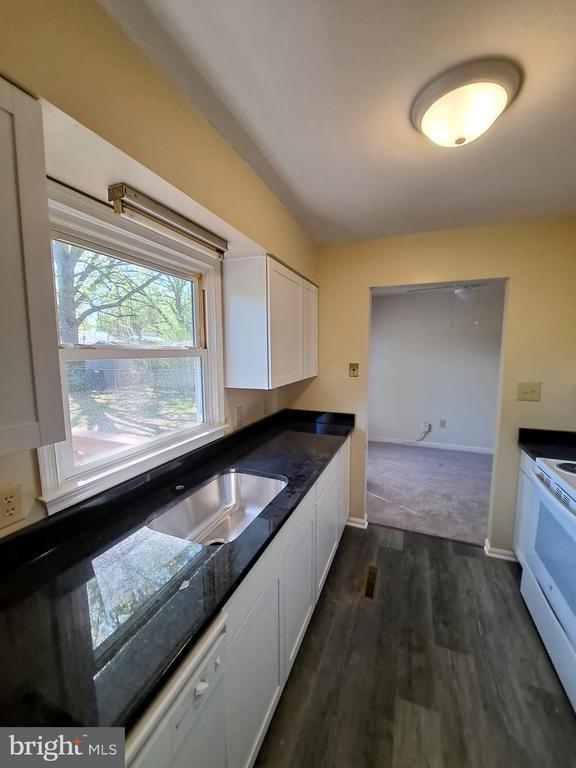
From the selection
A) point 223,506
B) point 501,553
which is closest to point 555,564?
point 501,553

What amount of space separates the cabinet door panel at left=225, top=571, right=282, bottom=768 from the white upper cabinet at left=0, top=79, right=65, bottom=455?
2.66 ft

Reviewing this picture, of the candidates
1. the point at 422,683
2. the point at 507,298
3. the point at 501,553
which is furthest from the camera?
the point at 501,553

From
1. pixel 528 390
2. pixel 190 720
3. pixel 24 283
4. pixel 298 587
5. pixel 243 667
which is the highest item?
pixel 24 283

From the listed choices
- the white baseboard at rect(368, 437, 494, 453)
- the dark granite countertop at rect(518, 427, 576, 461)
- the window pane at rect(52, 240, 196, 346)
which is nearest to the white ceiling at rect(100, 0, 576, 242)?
the window pane at rect(52, 240, 196, 346)

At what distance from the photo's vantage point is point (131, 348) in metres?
1.33

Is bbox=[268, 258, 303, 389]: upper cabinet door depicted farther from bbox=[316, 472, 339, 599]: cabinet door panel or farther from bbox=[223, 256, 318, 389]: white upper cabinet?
bbox=[316, 472, 339, 599]: cabinet door panel

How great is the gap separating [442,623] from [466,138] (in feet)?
7.46

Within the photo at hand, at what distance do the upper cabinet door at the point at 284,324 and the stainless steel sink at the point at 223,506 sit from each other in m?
0.56

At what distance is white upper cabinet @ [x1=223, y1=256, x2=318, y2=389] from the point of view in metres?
1.74

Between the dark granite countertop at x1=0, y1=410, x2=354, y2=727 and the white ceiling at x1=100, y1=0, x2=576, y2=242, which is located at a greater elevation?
the white ceiling at x1=100, y1=0, x2=576, y2=242

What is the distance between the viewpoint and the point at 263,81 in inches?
38.8

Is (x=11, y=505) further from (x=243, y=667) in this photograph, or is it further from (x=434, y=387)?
(x=434, y=387)

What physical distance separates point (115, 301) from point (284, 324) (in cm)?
96

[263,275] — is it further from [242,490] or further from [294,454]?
[242,490]
